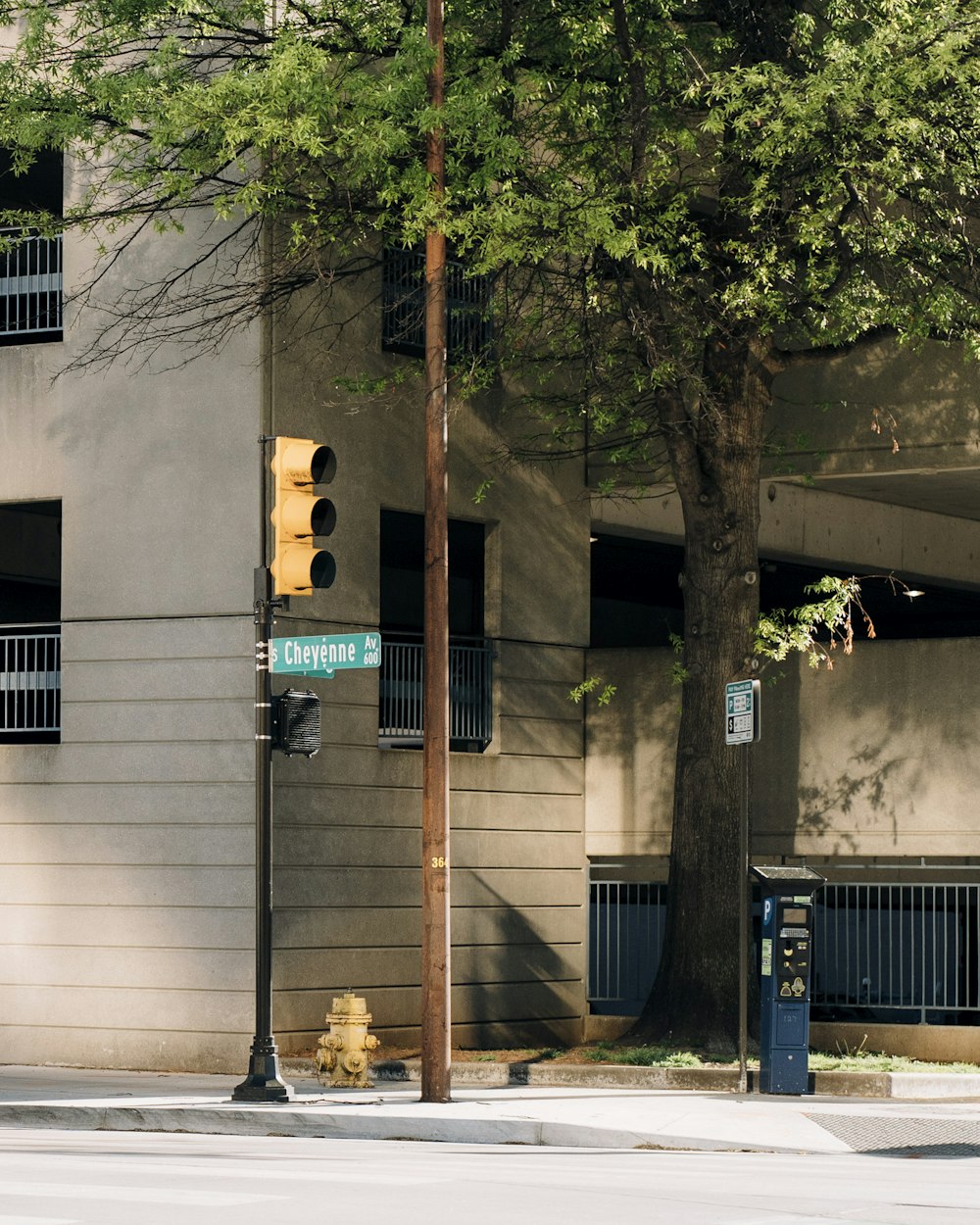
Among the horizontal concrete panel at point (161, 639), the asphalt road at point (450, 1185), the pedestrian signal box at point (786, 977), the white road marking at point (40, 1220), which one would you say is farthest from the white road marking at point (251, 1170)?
the horizontal concrete panel at point (161, 639)

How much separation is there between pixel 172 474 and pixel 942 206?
25.4ft

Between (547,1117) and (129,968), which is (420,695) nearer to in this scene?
(129,968)

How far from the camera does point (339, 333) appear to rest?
21.4 m

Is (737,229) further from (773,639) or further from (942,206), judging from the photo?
(773,639)

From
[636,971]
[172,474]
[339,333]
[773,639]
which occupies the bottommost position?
[636,971]

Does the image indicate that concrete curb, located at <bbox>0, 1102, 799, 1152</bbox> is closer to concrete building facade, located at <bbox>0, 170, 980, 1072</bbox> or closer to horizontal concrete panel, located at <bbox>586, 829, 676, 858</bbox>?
concrete building facade, located at <bbox>0, 170, 980, 1072</bbox>

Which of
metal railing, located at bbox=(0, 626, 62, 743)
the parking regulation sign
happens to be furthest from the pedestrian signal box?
metal railing, located at bbox=(0, 626, 62, 743)

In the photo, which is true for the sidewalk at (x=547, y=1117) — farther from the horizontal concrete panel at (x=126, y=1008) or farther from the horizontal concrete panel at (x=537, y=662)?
the horizontal concrete panel at (x=537, y=662)

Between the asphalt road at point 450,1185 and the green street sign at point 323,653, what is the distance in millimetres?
3710

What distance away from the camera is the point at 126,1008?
2047 centimetres

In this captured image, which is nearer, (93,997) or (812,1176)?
(812,1176)

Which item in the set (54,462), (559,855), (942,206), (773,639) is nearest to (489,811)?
(559,855)

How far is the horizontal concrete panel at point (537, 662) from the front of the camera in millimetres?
23422

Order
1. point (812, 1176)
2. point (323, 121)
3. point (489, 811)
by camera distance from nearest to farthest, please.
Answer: point (812, 1176), point (323, 121), point (489, 811)
